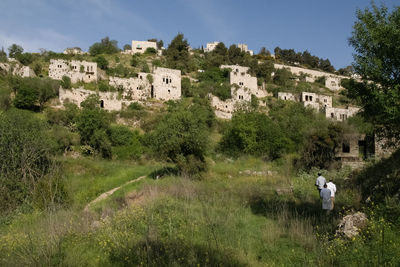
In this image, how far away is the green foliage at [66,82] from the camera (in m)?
40.7

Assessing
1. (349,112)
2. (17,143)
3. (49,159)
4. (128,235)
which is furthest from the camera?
(349,112)

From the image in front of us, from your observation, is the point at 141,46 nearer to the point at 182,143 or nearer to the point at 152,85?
the point at 152,85

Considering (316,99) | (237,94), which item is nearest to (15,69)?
(237,94)

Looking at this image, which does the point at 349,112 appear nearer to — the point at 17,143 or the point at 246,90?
the point at 246,90

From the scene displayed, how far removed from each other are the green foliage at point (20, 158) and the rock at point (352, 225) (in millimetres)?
10424

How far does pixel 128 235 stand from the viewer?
255 inches

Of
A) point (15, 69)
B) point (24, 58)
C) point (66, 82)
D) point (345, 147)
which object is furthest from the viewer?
point (24, 58)

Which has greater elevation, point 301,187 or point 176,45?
point 176,45

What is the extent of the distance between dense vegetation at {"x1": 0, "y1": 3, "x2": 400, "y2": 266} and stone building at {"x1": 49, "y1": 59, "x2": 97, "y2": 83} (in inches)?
539

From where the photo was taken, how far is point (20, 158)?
1641 cm

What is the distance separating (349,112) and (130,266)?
1985 inches

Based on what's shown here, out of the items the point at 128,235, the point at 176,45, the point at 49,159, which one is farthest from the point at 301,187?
the point at 176,45

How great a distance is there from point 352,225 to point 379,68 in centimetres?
386

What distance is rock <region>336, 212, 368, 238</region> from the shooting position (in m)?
5.95
